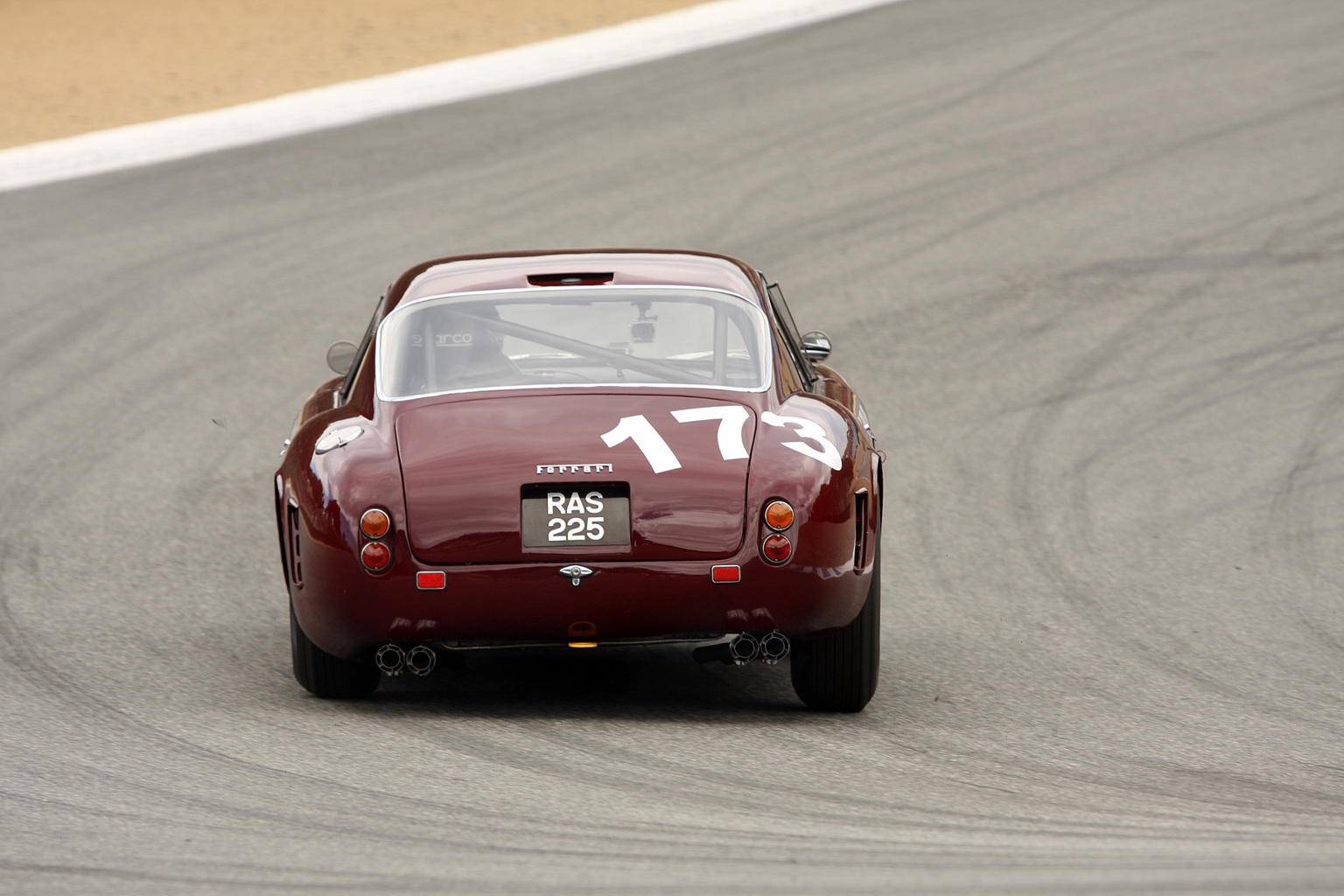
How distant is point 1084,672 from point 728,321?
1.83 meters

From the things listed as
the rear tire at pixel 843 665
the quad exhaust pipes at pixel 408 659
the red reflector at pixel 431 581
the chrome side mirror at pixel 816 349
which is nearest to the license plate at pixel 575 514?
the red reflector at pixel 431 581

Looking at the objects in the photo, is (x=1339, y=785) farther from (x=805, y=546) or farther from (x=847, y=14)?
(x=847, y=14)

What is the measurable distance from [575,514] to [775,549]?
621 mm

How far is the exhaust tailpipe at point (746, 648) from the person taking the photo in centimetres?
548

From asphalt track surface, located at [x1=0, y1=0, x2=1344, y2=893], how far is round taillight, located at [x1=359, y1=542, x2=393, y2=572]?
515mm

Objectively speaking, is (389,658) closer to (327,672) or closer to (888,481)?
(327,672)

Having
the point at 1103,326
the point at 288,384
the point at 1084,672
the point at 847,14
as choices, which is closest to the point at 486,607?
the point at 1084,672

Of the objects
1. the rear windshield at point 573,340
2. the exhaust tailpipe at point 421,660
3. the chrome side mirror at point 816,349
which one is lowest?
the exhaust tailpipe at point 421,660

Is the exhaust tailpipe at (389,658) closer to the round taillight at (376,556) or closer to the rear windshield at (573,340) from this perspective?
the round taillight at (376,556)

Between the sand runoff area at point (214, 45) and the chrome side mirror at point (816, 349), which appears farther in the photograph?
the sand runoff area at point (214, 45)

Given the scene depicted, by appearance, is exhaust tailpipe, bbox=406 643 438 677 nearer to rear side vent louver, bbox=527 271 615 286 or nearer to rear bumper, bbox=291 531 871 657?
rear bumper, bbox=291 531 871 657

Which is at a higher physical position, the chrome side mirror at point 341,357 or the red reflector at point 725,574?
the chrome side mirror at point 341,357

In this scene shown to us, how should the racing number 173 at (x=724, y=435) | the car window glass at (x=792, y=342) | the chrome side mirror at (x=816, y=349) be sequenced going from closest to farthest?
1. the racing number 173 at (x=724, y=435)
2. the car window glass at (x=792, y=342)
3. the chrome side mirror at (x=816, y=349)

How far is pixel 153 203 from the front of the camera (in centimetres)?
1481
